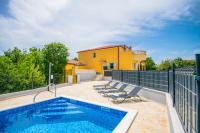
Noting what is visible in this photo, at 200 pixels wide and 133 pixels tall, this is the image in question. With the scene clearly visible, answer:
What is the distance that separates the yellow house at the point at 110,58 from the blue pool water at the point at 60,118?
76.3 feet

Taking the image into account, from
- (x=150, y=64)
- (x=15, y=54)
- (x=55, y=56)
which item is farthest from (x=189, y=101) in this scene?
(x=150, y=64)

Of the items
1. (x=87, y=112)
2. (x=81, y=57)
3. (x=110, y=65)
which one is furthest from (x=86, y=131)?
(x=81, y=57)

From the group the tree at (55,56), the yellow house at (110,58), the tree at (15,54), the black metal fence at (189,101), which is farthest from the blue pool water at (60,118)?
the tree at (15,54)

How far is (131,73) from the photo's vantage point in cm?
1791

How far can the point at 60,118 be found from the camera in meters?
10.1

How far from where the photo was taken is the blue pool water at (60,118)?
8359 mm

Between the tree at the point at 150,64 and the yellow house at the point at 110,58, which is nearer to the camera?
the yellow house at the point at 110,58

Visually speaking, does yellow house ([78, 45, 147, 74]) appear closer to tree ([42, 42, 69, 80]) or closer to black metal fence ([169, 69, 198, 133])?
tree ([42, 42, 69, 80])

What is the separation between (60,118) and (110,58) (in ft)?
90.3

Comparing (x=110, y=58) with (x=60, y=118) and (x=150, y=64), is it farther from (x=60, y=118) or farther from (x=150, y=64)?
(x=60, y=118)

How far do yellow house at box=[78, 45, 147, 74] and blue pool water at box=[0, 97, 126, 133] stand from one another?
23.2 meters

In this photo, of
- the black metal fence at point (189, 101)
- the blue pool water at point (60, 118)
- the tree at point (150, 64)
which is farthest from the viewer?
the tree at point (150, 64)

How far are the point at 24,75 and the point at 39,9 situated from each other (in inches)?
381

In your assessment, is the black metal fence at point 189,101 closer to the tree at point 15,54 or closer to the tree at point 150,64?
the tree at point 15,54
